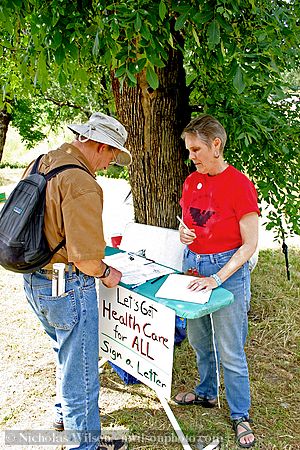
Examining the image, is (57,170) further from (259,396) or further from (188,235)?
(259,396)

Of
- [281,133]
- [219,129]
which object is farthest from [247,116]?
[219,129]

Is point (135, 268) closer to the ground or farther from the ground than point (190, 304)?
farther from the ground

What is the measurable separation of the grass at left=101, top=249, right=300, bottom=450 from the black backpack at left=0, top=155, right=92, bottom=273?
1.39m

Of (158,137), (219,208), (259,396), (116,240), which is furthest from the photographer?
(116,240)

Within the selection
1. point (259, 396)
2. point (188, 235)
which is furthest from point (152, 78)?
point (259, 396)

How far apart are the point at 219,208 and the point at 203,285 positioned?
0.41 meters

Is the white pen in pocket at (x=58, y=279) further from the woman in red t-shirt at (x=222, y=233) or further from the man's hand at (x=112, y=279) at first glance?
the woman in red t-shirt at (x=222, y=233)

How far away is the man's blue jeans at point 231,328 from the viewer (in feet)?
8.41

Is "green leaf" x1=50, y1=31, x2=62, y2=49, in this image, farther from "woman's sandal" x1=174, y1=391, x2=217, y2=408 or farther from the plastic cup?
"woman's sandal" x1=174, y1=391, x2=217, y2=408

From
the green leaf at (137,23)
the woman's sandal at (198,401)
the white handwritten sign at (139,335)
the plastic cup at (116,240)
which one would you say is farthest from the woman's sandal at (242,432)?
the green leaf at (137,23)

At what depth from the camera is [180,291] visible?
93.6 inches

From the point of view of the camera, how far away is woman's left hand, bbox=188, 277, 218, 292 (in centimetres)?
238

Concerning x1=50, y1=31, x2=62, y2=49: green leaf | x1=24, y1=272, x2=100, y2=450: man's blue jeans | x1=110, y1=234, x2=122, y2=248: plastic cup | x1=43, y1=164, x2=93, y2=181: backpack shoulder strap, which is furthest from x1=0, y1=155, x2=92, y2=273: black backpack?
x1=110, y1=234, x2=122, y2=248: plastic cup

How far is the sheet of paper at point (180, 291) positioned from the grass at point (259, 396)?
1.01 metres
